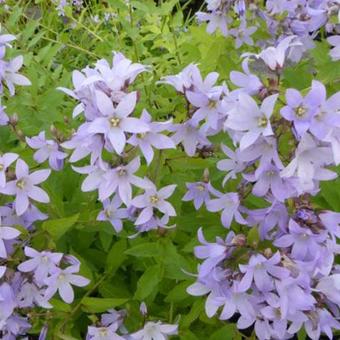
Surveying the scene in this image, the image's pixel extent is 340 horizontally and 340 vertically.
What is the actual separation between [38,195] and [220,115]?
0.44 m

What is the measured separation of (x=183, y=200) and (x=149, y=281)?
0.71 ft

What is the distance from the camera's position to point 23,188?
54.3 inches

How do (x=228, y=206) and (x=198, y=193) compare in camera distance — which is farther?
(x=198, y=193)

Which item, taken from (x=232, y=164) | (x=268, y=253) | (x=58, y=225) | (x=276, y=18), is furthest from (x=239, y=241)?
(x=276, y=18)

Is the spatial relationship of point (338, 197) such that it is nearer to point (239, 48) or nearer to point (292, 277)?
A: point (292, 277)

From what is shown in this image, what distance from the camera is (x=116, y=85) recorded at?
4.03ft

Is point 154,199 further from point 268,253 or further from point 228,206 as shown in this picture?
point 268,253

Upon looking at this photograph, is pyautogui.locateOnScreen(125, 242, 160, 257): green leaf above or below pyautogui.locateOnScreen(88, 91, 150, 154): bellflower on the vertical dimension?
below

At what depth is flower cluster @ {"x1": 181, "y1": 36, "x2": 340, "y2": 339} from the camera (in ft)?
3.70

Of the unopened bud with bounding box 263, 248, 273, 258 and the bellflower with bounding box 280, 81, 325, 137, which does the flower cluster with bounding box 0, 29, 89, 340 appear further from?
the bellflower with bounding box 280, 81, 325, 137

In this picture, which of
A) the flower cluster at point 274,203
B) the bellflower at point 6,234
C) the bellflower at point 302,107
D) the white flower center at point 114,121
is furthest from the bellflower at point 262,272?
the bellflower at point 6,234

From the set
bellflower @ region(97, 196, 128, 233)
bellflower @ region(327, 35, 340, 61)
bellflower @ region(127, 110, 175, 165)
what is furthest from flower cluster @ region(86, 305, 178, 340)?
bellflower @ region(327, 35, 340, 61)

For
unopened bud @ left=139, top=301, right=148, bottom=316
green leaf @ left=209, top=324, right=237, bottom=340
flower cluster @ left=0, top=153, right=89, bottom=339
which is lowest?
green leaf @ left=209, top=324, right=237, bottom=340

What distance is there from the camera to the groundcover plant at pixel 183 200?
1181 millimetres
